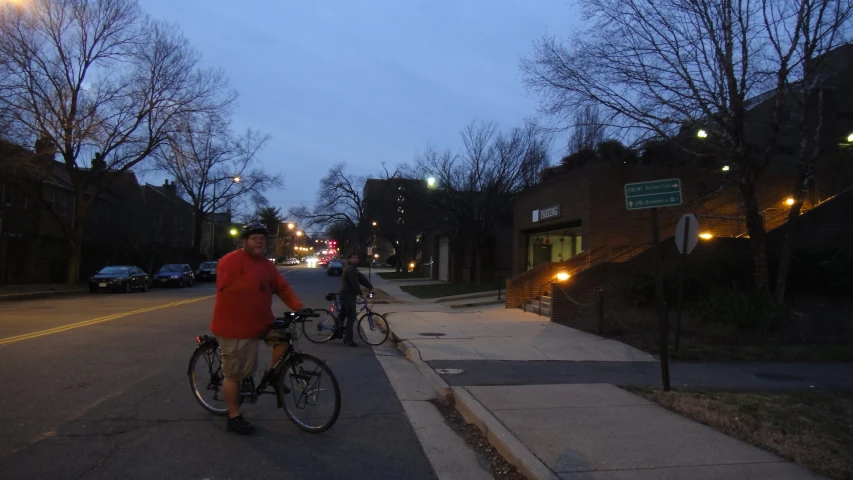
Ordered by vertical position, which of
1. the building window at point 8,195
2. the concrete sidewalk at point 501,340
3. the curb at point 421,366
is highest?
the building window at point 8,195

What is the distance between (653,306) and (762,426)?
10.5 metres

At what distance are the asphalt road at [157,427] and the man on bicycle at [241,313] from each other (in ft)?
1.66

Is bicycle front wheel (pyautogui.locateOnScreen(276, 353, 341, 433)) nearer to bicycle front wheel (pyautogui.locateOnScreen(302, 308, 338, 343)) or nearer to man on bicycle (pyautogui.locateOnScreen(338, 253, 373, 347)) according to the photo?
man on bicycle (pyautogui.locateOnScreen(338, 253, 373, 347))

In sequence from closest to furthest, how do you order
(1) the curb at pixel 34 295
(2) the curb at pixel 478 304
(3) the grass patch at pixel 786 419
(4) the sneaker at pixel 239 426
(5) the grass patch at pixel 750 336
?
(3) the grass patch at pixel 786 419
(4) the sneaker at pixel 239 426
(5) the grass patch at pixel 750 336
(2) the curb at pixel 478 304
(1) the curb at pixel 34 295

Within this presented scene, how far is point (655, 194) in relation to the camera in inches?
314

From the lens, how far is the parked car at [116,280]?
2786cm

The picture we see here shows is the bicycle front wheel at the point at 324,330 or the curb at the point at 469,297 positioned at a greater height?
the curb at the point at 469,297

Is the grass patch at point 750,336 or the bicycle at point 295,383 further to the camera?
the grass patch at point 750,336

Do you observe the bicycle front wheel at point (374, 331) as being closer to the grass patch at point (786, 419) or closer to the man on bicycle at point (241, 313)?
the grass patch at point (786, 419)

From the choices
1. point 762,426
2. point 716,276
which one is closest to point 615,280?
point 716,276

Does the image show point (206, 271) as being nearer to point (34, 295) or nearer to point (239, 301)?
point (34, 295)

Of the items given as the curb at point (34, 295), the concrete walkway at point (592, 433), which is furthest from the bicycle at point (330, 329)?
the curb at point (34, 295)

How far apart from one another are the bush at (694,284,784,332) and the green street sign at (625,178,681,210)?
5875 millimetres

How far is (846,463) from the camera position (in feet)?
15.9
